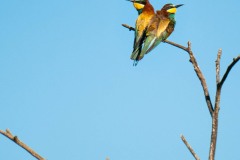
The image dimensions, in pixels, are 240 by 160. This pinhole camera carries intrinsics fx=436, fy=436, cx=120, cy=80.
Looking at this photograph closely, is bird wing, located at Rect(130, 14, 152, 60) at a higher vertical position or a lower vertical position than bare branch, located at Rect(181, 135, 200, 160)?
A: higher

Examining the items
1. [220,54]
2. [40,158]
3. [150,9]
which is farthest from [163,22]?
[40,158]

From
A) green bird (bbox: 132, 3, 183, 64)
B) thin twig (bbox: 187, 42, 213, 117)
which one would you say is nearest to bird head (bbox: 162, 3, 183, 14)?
green bird (bbox: 132, 3, 183, 64)

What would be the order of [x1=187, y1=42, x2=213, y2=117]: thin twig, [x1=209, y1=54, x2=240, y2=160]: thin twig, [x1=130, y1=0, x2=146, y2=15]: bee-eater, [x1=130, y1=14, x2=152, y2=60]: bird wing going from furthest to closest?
[x1=130, y1=0, x2=146, y2=15]: bee-eater, [x1=130, y1=14, x2=152, y2=60]: bird wing, [x1=187, y1=42, x2=213, y2=117]: thin twig, [x1=209, y1=54, x2=240, y2=160]: thin twig

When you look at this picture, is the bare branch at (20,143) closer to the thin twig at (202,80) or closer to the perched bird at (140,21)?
the thin twig at (202,80)

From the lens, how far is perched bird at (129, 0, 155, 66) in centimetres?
495

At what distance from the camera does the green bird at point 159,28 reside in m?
5.22

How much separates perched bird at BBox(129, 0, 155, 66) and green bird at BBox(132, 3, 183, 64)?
3 cm

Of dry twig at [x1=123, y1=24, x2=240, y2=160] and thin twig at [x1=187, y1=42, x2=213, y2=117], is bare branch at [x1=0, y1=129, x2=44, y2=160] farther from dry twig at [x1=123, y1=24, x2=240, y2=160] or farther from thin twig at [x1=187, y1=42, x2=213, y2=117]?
thin twig at [x1=187, y1=42, x2=213, y2=117]

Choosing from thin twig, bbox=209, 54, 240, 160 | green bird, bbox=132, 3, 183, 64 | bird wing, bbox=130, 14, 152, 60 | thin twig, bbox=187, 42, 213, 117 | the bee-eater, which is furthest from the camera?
the bee-eater

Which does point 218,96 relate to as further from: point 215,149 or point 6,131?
point 6,131

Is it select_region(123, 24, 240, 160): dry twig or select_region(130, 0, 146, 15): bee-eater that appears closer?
select_region(123, 24, 240, 160): dry twig

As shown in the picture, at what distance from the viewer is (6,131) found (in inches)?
59.9

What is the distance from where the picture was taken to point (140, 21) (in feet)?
18.6

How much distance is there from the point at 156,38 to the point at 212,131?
3758mm
